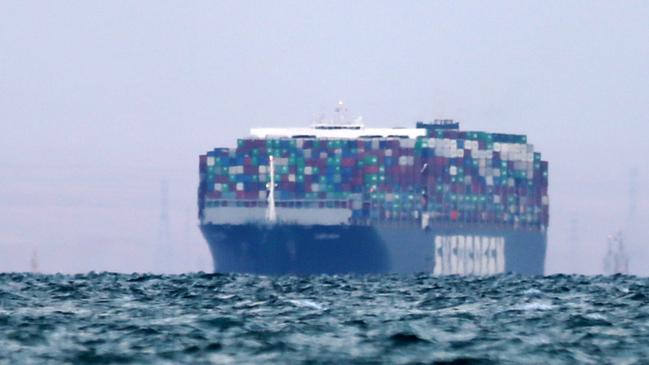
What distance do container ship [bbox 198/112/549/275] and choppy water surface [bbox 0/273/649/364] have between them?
10569 centimetres

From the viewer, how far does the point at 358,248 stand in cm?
15275

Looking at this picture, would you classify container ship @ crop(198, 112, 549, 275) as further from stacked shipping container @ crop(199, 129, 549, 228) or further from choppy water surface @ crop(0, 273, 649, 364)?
choppy water surface @ crop(0, 273, 649, 364)

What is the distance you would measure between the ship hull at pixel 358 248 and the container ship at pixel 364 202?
10 centimetres

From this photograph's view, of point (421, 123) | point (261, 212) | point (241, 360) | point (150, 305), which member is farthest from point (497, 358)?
point (421, 123)

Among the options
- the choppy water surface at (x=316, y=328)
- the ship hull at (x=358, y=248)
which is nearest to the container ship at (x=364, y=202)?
the ship hull at (x=358, y=248)

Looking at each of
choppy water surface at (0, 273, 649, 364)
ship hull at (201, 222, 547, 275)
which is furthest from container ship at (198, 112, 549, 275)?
choppy water surface at (0, 273, 649, 364)

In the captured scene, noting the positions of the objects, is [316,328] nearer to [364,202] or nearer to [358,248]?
[358,248]

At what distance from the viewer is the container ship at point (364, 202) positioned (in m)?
154

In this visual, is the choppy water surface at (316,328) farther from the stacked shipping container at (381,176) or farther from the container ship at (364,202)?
the stacked shipping container at (381,176)

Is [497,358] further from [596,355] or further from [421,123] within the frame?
[421,123]

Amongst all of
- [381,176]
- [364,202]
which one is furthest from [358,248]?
[381,176]

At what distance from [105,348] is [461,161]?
444 ft

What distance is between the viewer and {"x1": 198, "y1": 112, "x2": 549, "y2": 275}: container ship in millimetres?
153750

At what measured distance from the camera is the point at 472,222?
16038cm
